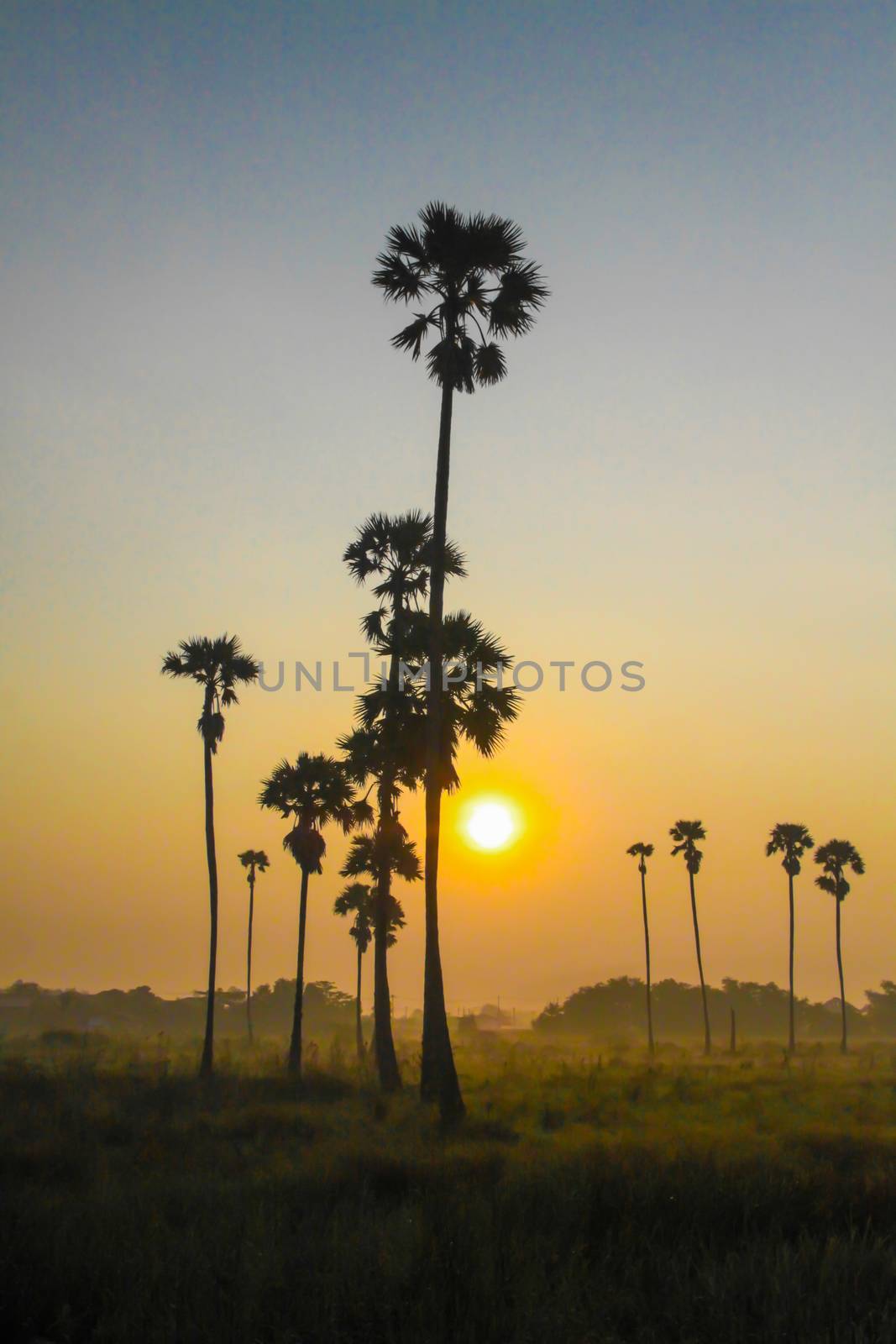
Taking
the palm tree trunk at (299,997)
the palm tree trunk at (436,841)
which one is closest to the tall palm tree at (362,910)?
the palm tree trunk at (299,997)

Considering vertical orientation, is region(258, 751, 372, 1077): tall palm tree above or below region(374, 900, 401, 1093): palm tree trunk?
above

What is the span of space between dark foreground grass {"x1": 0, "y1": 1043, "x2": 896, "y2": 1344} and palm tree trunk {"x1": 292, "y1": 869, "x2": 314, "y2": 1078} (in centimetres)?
1989

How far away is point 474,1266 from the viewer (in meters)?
8.48

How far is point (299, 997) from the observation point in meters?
42.2

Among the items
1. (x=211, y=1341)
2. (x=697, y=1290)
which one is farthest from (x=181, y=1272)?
(x=697, y=1290)

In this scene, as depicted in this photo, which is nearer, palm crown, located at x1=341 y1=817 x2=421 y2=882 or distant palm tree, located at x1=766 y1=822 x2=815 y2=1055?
palm crown, located at x1=341 y1=817 x2=421 y2=882

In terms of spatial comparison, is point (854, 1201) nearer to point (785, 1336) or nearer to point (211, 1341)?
point (785, 1336)

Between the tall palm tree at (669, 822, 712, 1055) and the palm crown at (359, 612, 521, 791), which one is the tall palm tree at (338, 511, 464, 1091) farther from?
the tall palm tree at (669, 822, 712, 1055)

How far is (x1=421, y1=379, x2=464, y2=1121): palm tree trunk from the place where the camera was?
22.1m

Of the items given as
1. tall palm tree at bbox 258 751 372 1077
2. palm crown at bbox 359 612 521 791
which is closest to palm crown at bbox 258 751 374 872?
tall palm tree at bbox 258 751 372 1077

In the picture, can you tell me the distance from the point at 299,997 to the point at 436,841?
21.3 m

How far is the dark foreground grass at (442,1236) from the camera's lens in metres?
7.61

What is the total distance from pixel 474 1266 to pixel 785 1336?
8.41 ft

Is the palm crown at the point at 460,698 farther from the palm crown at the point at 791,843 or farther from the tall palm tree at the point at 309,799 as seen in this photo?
the palm crown at the point at 791,843
